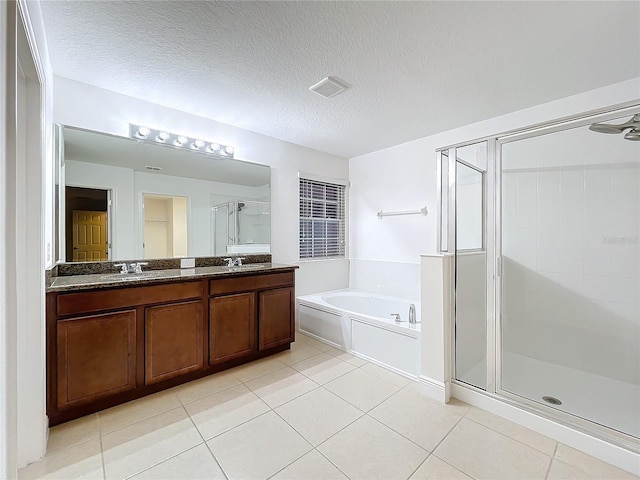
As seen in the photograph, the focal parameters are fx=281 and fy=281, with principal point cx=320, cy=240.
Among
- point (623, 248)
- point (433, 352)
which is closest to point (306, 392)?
point (433, 352)

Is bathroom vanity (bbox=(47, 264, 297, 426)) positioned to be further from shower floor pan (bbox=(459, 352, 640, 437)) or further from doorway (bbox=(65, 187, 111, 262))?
shower floor pan (bbox=(459, 352, 640, 437))

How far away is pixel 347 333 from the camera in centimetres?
306

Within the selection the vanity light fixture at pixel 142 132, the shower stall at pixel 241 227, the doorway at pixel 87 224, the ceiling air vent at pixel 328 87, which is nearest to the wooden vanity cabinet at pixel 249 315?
the shower stall at pixel 241 227

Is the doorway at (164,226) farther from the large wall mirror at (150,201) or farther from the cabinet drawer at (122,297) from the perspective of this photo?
the cabinet drawer at (122,297)

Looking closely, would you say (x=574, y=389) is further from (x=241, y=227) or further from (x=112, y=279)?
(x=112, y=279)

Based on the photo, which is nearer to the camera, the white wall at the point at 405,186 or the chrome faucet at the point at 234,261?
the white wall at the point at 405,186

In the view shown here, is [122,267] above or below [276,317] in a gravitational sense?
above

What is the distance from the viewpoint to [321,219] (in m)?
4.20

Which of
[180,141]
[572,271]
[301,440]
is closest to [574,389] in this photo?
[572,271]

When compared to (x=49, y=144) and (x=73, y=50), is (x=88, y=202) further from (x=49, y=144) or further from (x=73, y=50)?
(x=73, y=50)

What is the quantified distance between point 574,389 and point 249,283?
284 centimetres

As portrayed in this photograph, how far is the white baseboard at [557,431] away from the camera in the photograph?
5.02ft

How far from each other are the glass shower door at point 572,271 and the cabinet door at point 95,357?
108 inches

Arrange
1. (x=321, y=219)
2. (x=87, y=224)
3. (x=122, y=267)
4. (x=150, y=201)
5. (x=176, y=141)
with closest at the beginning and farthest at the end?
(x=87, y=224)
(x=122, y=267)
(x=150, y=201)
(x=176, y=141)
(x=321, y=219)
